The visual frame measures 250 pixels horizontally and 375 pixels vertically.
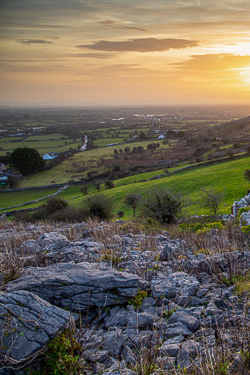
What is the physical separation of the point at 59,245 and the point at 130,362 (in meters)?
4.91

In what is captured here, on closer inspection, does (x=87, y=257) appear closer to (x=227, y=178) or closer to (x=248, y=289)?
(x=248, y=289)

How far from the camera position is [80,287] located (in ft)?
16.0

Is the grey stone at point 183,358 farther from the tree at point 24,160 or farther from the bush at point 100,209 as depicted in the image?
the tree at point 24,160

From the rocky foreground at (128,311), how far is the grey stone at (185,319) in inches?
0.8

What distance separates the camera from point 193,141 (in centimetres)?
8881

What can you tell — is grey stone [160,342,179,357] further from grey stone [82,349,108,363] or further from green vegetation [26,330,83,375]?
green vegetation [26,330,83,375]

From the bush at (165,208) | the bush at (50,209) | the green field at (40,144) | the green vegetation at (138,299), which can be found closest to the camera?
the green vegetation at (138,299)

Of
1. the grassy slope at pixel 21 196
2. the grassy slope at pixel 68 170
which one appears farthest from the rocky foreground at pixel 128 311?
the grassy slope at pixel 68 170

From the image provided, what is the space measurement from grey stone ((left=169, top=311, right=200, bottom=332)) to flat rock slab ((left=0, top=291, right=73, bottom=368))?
2.02 metres

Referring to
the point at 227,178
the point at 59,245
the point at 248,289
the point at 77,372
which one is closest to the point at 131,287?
the point at 77,372

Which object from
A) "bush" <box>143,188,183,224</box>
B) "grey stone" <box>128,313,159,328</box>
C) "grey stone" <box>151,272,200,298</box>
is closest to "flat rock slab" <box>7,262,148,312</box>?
"grey stone" <box>151,272,200,298</box>

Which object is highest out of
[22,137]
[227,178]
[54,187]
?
[22,137]

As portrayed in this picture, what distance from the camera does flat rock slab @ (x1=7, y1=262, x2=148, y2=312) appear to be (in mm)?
4727

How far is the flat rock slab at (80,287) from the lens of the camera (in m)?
4.73
